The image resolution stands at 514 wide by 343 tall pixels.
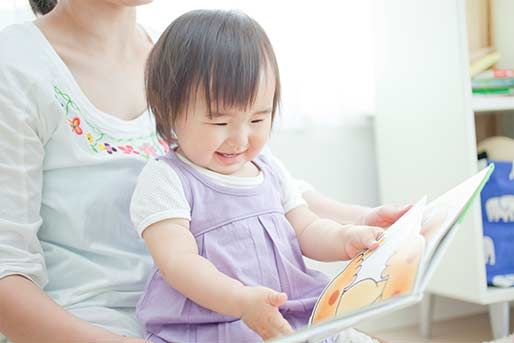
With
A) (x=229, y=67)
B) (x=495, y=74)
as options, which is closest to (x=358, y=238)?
(x=229, y=67)

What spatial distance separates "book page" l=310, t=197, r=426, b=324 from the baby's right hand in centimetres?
5

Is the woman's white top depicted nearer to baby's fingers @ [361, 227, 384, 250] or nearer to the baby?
the baby

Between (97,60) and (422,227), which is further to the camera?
(97,60)

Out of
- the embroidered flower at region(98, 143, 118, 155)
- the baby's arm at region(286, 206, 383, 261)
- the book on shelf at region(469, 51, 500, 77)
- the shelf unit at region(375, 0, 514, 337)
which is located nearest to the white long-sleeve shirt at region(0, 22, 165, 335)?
the embroidered flower at region(98, 143, 118, 155)

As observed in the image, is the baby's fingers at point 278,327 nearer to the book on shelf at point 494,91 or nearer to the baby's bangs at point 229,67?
the baby's bangs at point 229,67

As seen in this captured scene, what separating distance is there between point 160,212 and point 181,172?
0.25ft

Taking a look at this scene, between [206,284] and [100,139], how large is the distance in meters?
0.34

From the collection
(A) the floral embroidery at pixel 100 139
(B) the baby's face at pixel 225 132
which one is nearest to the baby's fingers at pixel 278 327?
(B) the baby's face at pixel 225 132

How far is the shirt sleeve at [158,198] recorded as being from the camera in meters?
0.91

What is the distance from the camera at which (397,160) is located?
1.98 meters

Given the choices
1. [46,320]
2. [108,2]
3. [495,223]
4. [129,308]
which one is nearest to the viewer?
[46,320]

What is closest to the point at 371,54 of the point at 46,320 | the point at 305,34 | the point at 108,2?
the point at 305,34

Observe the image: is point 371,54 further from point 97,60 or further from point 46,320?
point 46,320

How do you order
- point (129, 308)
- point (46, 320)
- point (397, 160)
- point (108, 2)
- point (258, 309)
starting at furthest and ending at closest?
point (397, 160), point (108, 2), point (129, 308), point (46, 320), point (258, 309)
